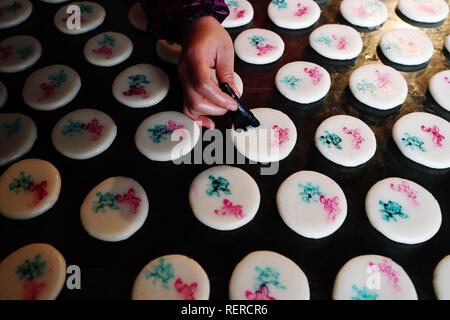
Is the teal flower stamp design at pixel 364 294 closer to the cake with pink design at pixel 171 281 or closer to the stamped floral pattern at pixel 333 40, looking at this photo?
the cake with pink design at pixel 171 281

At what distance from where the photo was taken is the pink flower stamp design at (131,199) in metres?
1.02

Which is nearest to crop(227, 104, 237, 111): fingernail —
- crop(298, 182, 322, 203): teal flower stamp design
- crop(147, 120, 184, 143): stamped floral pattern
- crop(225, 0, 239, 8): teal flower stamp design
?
crop(147, 120, 184, 143): stamped floral pattern

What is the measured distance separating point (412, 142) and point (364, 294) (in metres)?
0.58

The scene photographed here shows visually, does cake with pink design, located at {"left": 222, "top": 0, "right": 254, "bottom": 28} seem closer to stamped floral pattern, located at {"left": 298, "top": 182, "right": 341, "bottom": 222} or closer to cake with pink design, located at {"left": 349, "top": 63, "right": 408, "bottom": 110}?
cake with pink design, located at {"left": 349, "top": 63, "right": 408, "bottom": 110}

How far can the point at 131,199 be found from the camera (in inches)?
40.8

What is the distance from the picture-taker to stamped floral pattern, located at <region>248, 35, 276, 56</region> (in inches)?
54.8

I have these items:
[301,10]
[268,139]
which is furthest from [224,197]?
[301,10]

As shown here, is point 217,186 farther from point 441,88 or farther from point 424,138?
point 441,88

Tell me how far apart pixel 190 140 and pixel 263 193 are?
312 millimetres

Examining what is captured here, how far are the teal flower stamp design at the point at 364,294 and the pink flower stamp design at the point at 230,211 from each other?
375 millimetres

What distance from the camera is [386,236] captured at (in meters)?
1.00

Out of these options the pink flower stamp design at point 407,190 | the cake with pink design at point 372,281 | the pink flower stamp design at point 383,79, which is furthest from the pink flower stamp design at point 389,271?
the pink flower stamp design at point 383,79

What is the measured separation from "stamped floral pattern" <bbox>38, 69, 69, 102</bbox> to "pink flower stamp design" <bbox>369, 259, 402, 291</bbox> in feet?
4.16
